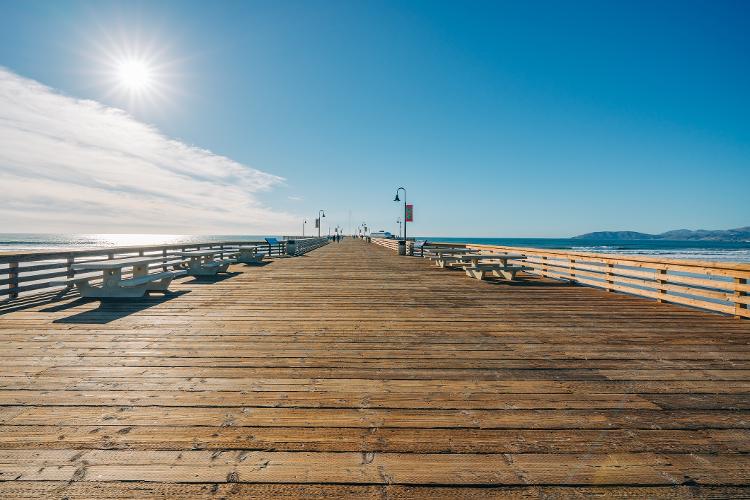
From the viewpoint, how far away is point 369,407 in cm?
306

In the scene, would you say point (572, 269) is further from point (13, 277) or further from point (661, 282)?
point (13, 277)

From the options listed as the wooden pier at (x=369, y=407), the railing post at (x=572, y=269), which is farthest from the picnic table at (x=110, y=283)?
the railing post at (x=572, y=269)

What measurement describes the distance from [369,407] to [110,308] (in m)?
6.24

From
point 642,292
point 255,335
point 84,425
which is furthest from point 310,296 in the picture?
point 642,292

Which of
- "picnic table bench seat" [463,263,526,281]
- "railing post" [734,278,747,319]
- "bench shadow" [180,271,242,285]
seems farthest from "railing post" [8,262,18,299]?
"railing post" [734,278,747,319]

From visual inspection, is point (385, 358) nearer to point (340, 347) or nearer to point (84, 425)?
point (340, 347)

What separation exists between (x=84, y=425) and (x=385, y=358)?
110 inches

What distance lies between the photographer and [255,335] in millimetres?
5215

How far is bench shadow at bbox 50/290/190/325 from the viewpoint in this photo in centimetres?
595

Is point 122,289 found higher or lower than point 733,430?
higher

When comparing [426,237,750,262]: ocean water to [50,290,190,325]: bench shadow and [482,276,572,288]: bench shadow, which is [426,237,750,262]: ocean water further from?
[50,290,190,325]: bench shadow

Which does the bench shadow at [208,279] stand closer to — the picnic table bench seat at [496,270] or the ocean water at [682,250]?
the picnic table bench seat at [496,270]

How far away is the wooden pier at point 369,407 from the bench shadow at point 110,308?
8 centimetres

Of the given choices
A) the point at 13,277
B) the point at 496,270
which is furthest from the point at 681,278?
the point at 13,277
